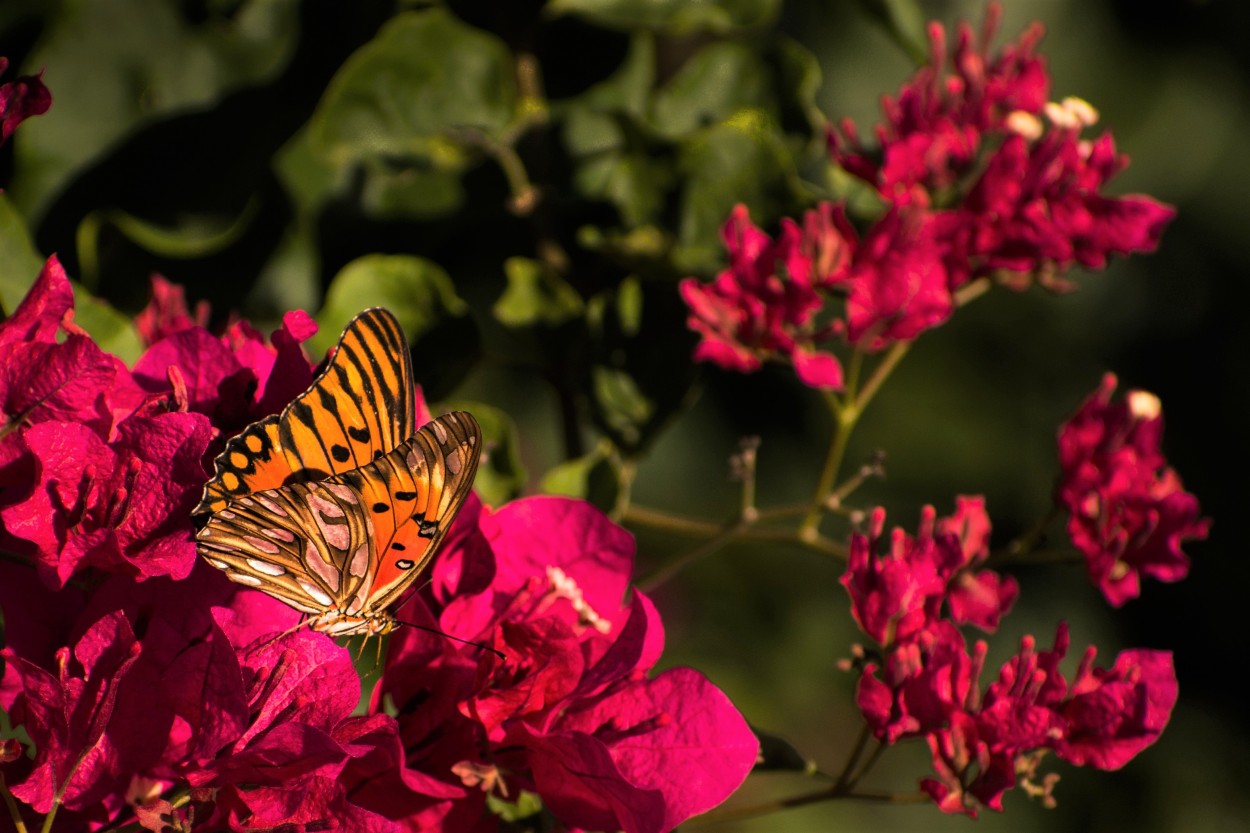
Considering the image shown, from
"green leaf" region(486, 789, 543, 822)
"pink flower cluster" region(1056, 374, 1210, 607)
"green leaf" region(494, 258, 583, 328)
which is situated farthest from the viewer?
"green leaf" region(494, 258, 583, 328)

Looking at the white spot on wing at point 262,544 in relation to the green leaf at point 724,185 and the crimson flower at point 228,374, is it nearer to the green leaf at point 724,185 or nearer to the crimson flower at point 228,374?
the crimson flower at point 228,374

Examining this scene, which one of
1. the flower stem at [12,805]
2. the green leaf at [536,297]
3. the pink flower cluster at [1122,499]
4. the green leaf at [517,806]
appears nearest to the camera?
the flower stem at [12,805]

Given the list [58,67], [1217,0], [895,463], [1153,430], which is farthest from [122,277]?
[1217,0]

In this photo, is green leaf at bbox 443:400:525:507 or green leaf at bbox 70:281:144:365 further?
green leaf at bbox 443:400:525:507

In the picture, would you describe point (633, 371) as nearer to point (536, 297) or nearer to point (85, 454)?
point (536, 297)

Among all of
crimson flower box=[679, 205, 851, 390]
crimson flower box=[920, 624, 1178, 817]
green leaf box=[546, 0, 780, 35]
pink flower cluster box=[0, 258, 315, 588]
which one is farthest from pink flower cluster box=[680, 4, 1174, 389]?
pink flower cluster box=[0, 258, 315, 588]

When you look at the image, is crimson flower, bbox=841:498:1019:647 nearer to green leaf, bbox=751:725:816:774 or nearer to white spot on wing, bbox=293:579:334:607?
green leaf, bbox=751:725:816:774

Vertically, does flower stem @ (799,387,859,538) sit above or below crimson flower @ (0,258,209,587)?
below

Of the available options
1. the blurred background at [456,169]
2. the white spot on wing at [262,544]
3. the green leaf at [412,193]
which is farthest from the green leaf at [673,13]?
the white spot on wing at [262,544]
